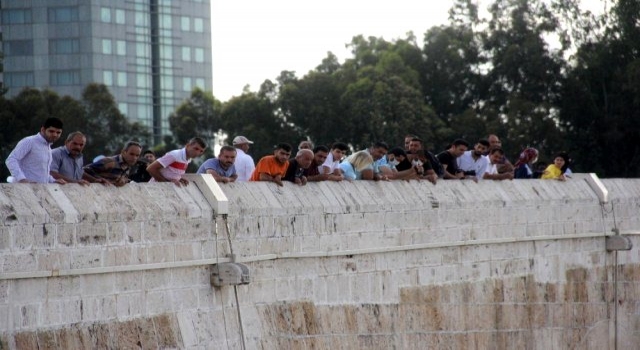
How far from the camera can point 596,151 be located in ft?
159

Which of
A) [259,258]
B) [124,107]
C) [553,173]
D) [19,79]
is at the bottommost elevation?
[259,258]

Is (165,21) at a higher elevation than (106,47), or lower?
higher

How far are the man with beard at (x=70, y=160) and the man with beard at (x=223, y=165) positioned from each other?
1.48 m

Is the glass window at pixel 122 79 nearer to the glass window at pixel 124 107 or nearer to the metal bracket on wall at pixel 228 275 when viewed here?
the glass window at pixel 124 107

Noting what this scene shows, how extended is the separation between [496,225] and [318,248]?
12.9ft

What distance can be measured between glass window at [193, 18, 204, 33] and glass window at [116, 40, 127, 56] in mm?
6645

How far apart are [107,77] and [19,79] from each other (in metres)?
5.26

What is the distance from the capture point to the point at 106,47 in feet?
280

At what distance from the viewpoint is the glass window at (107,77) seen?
85113 millimetres

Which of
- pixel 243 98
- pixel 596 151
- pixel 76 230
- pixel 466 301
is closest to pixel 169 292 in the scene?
pixel 76 230

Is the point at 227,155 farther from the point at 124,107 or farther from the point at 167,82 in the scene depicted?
the point at 167,82

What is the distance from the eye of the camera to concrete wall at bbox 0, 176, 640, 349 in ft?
35.2

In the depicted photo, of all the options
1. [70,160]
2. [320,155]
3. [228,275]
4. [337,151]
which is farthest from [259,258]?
[337,151]

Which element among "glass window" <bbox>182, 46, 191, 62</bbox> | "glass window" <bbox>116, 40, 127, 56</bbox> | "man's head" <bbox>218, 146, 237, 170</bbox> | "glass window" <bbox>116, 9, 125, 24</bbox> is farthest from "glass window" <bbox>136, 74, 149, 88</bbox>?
"man's head" <bbox>218, 146, 237, 170</bbox>
